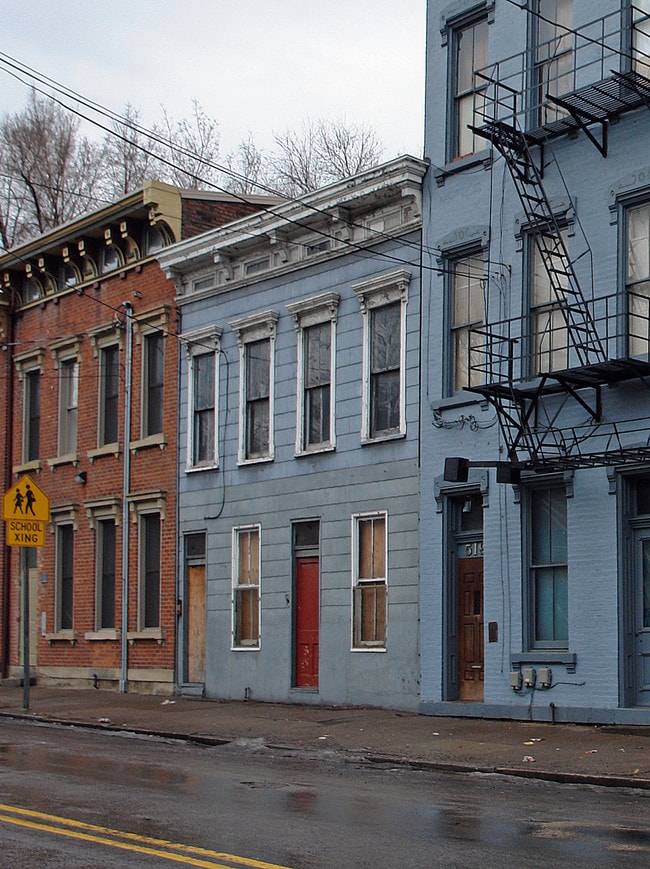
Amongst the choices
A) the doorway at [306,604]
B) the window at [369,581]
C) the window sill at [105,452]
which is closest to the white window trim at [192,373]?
the window sill at [105,452]

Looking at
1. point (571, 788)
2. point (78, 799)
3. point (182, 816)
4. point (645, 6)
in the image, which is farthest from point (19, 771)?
point (645, 6)

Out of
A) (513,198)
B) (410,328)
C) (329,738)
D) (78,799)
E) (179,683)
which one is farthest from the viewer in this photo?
(179,683)

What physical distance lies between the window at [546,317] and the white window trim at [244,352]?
5808 mm

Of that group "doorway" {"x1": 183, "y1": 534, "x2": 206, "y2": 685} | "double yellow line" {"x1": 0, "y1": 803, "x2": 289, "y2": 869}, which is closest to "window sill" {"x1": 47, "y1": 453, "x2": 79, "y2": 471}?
"doorway" {"x1": 183, "y1": 534, "x2": 206, "y2": 685}

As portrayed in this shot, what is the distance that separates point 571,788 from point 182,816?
426cm

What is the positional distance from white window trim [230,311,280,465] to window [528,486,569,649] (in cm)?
609

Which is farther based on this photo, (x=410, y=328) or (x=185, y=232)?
(x=185, y=232)

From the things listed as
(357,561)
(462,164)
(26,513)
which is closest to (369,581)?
(357,561)

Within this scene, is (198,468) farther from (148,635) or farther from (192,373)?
(148,635)

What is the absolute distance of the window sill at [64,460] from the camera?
92.7 ft

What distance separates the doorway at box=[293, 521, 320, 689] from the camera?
2206 centimetres

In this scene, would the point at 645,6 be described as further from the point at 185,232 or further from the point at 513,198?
the point at 185,232

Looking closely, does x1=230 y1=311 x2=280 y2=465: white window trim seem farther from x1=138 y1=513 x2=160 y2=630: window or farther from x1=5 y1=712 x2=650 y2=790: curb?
x1=5 y1=712 x2=650 y2=790: curb

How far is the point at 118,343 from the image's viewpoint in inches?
1073
